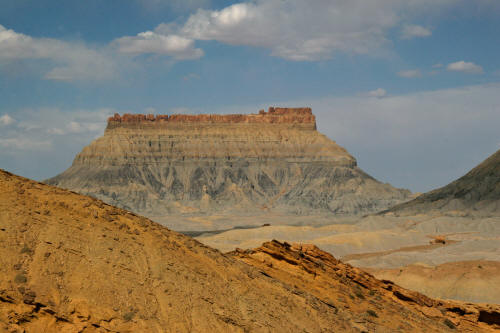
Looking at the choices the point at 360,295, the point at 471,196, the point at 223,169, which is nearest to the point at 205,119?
the point at 223,169

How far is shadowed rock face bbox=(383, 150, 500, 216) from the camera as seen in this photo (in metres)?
113

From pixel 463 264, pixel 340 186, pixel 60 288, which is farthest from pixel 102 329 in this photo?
pixel 340 186

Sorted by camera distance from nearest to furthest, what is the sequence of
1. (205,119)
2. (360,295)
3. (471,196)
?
(360,295), (471,196), (205,119)

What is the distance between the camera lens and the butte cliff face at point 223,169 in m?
172

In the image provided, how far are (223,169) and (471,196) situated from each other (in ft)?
265

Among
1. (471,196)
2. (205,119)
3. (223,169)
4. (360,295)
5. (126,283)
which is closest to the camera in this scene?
(126,283)

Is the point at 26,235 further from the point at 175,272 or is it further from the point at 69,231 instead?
the point at 175,272

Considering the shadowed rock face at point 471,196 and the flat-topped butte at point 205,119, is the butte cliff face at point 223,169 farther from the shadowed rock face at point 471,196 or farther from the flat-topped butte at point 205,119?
Answer: the shadowed rock face at point 471,196

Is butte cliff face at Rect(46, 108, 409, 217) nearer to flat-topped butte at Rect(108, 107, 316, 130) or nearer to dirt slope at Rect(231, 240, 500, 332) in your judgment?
flat-topped butte at Rect(108, 107, 316, 130)

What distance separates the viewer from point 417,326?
780 inches

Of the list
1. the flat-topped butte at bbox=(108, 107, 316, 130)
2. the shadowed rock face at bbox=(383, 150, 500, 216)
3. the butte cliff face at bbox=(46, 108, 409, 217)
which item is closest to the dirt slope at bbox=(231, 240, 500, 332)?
the shadowed rock face at bbox=(383, 150, 500, 216)

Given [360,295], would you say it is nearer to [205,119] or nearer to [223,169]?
[223,169]

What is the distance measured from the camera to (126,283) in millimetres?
13141

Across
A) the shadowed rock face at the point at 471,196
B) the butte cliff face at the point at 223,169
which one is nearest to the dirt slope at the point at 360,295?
the shadowed rock face at the point at 471,196
